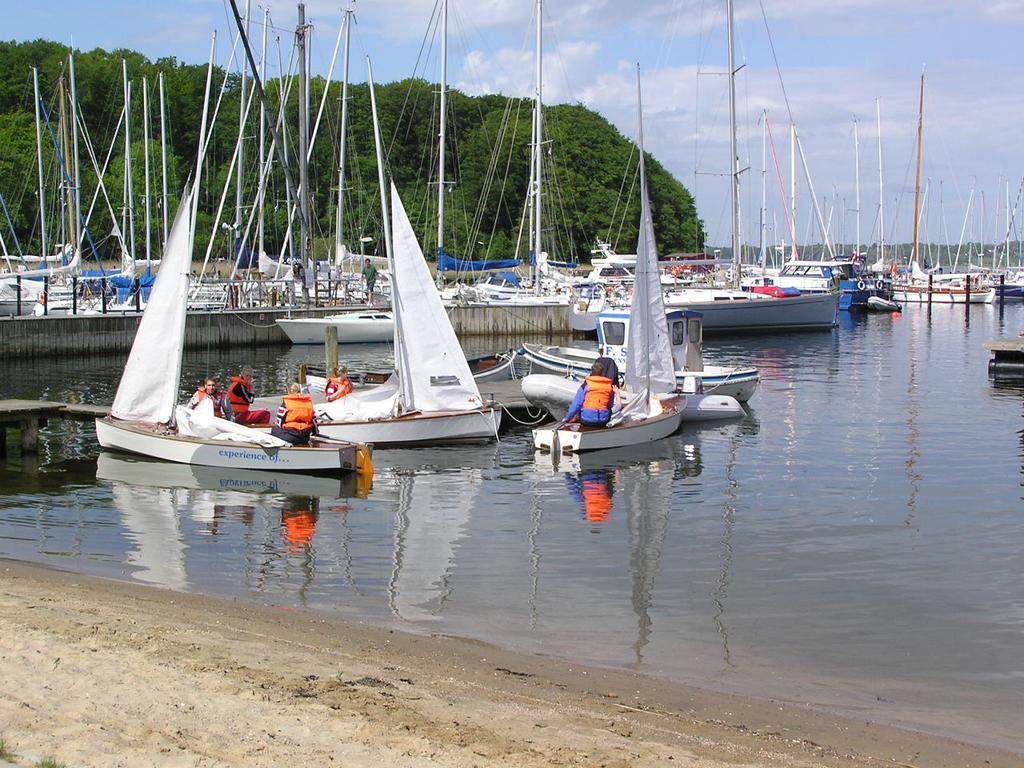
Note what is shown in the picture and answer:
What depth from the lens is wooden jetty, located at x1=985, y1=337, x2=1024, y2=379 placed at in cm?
3947

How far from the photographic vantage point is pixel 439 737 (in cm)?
800

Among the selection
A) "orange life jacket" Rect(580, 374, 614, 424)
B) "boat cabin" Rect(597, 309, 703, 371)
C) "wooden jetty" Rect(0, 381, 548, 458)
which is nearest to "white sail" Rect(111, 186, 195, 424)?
"wooden jetty" Rect(0, 381, 548, 458)

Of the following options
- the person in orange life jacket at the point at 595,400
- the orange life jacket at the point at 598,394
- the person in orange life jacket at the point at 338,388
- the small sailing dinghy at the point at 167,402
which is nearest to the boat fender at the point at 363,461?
the small sailing dinghy at the point at 167,402

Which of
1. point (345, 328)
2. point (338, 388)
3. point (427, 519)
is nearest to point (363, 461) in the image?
point (427, 519)

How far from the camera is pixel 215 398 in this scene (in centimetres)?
2364

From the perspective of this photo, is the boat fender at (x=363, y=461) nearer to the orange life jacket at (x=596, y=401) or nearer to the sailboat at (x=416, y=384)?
the sailboat at (x=416, y=384)

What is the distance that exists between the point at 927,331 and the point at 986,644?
2157 inches

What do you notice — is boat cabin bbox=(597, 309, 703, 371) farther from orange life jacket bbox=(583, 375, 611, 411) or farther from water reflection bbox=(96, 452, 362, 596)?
water reflection bbox=(96, 452, 362, 596)

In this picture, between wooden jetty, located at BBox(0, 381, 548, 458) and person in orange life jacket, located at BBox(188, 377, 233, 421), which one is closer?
person in orange life jacket, located at BBox(188, 377, 233, 421)

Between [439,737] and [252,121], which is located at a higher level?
[252,121]

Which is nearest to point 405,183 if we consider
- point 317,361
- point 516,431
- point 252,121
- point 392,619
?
point 252,121

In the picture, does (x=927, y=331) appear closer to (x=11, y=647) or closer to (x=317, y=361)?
(x=317, y=361)

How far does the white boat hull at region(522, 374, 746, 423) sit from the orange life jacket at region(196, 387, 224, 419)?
8.23 meters

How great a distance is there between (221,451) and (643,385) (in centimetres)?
998
